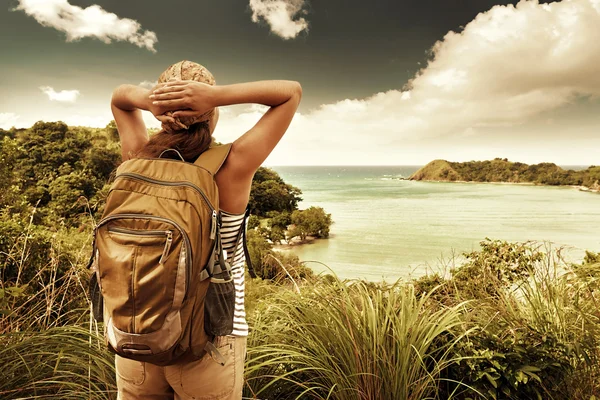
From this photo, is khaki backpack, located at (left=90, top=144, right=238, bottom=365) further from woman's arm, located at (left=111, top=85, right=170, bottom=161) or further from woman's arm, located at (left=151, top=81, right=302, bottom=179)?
woman's arm, located at (left=111, top=85, right=170, bottom=161)

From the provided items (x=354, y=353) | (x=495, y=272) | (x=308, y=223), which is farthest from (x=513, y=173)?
(x=354, y=353)

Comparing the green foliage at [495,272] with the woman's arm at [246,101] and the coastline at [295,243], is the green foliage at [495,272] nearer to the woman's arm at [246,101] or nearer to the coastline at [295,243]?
Answer: the woman's arm at [246,101]

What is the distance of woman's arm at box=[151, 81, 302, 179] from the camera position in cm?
65

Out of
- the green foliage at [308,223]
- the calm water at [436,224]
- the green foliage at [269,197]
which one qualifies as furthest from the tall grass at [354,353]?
the green foliage at [269,197]

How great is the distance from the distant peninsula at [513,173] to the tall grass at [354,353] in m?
60.8

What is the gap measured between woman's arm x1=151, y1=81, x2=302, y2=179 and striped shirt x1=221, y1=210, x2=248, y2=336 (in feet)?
0.33

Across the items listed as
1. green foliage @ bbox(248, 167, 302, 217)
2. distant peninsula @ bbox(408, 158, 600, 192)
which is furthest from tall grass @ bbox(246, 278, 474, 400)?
distant peninsula @ bbox(408, 158, 600, 192)

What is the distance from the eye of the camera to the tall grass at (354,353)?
42.1 inches

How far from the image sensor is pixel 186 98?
2.10 feet

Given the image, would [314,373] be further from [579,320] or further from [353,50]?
[353,50]

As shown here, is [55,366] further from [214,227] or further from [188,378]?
[214,227]

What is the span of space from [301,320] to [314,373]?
0.18m

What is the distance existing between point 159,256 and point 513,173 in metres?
76.1

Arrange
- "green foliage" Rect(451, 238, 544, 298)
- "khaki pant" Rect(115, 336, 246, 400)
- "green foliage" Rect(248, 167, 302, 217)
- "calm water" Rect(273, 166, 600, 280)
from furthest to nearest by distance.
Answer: "green foliage" Rect(248, 167, 302, 217) < "calm water" Rect(273, 166, 600, 280) < "green foliage" Rect(451, 238, 544, 298) < "khaki pant" Rect(115, 336, 246, 400)
